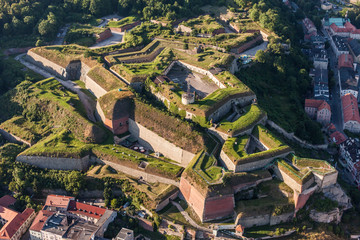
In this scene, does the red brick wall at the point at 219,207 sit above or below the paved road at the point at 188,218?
above

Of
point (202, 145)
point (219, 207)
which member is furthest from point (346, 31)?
point (219, 207)

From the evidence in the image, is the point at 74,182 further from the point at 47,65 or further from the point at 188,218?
the point at 47,65

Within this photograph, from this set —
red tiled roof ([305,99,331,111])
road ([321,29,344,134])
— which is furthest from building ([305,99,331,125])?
road ([321,29,344,134])

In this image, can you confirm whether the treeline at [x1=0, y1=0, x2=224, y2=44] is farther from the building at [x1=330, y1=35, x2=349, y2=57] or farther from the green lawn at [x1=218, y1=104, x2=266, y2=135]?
the green lawn at [x1=218, y1=104, x2=266, y2=135]

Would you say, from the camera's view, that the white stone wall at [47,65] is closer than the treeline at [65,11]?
Yes

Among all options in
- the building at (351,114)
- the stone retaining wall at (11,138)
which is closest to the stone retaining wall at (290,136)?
the building at (351,114)

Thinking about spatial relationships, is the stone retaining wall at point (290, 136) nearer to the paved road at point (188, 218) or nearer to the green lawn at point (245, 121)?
the green lawn at point (245, 121)

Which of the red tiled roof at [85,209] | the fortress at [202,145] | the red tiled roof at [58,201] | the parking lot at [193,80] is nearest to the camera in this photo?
the fortress at [202,145]

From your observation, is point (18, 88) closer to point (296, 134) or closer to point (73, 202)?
point (73, 202)
